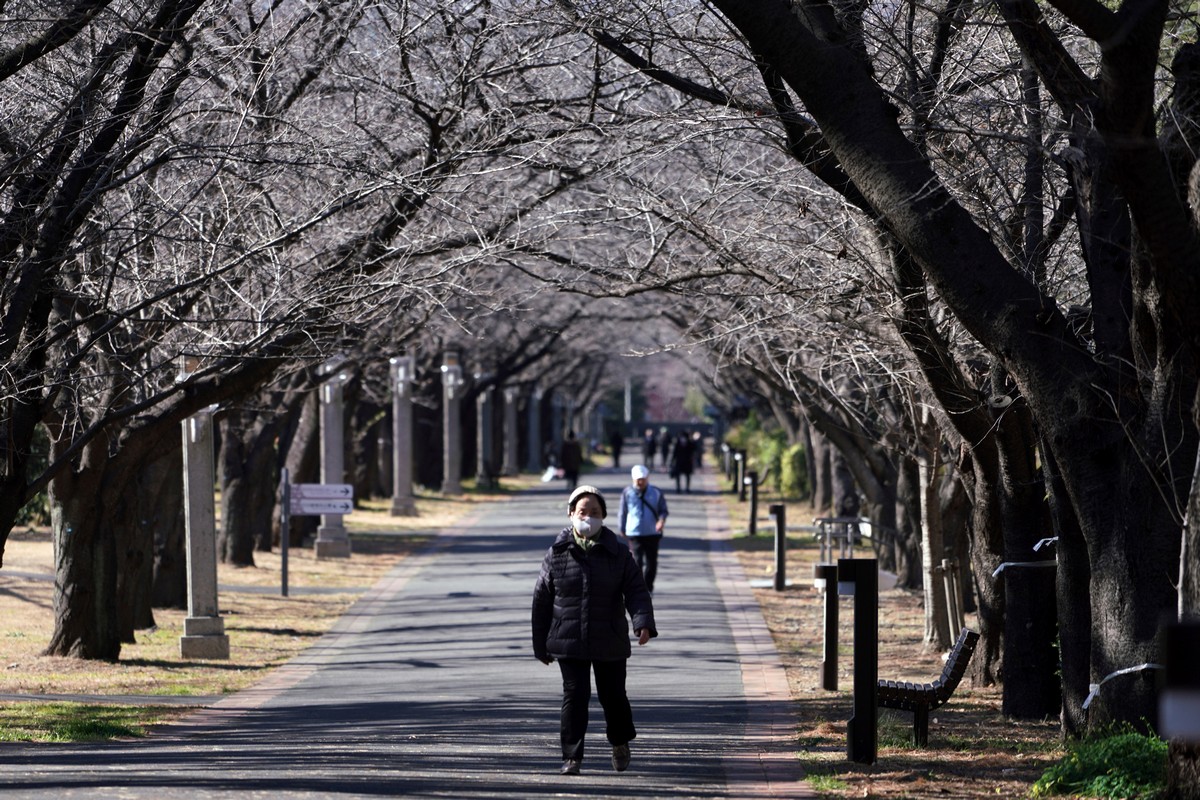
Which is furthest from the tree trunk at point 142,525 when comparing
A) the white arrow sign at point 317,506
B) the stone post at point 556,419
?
the stone post at point 556,419

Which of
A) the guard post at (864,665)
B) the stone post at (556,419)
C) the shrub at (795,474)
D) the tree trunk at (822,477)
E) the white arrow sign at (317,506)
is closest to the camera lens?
the guard post at (864,665)

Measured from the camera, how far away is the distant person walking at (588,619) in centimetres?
879

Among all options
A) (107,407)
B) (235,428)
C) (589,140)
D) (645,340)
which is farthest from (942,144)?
(645,340)

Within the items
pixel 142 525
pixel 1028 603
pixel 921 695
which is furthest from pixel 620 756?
pixel 142 525

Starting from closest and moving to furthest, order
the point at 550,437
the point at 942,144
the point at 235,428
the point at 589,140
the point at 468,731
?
1. the point at 942,144
2. the point at 468,731
3. the point at 589,140
4. the point at 235,428
5. the point at 550,437

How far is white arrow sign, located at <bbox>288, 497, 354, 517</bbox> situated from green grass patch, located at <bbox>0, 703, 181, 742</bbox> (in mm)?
9772

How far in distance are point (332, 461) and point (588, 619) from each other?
18.8m

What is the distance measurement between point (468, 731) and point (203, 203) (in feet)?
16.1

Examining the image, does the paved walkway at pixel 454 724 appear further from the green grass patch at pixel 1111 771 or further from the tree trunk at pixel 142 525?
the tree trunk at pixel 142 525

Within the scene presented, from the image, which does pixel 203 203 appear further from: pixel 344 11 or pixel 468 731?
pixel 468 731

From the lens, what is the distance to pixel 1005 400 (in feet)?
32.8

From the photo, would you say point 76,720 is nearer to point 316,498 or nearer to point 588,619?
point 588,619

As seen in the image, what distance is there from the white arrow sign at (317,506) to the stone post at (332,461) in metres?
3.15

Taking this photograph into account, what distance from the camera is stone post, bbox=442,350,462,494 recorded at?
39.6 metres
